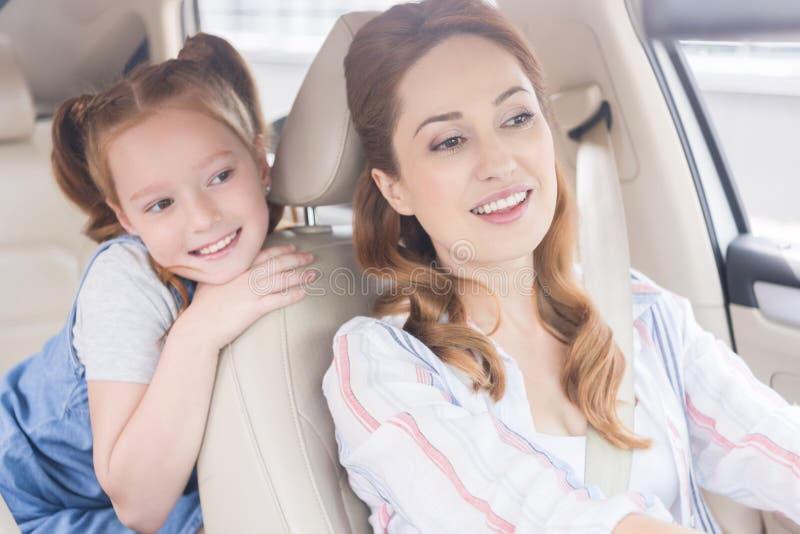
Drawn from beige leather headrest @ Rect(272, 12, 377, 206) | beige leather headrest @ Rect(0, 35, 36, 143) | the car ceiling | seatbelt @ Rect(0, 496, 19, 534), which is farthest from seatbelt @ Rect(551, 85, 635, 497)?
beige leather headrest @ Rect(0, 35, 36, 143)

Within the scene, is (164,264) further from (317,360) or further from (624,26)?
(624,26)

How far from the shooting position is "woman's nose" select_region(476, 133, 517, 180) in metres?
1.26

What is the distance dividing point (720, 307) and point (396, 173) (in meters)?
0.88

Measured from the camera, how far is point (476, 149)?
4.18 feet

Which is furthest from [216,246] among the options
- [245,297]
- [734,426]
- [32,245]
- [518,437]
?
[32,245]

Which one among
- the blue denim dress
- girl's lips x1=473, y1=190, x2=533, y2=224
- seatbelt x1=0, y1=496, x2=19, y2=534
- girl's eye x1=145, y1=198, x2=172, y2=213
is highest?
girl's lips x1=473, y1=190, x2=533, y2=224

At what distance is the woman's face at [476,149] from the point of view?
1.27 m

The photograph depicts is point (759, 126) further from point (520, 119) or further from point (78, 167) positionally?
point (78, 167)

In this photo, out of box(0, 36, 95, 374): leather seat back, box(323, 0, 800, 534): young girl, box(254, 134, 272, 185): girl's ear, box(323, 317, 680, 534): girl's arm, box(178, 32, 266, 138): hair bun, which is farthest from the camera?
box(0, 36, 95, 374): leather seat back

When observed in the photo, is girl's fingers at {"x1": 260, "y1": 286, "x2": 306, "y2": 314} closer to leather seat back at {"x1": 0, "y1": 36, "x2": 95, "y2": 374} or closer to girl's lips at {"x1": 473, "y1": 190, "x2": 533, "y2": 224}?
girl's lips at {"x1": 473, "y1": 190, "x2": 533, "y2": 224}

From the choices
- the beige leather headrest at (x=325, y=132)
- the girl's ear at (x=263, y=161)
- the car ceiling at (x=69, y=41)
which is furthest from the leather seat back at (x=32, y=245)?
the beige leather headrest at (x=325, y=132)

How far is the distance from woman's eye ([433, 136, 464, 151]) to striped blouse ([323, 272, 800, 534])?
28cm

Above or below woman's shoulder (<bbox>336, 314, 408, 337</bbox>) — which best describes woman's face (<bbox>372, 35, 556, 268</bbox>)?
above

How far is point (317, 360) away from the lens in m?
1.33
